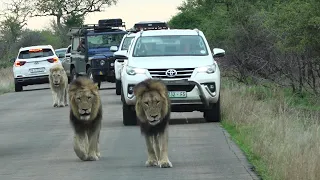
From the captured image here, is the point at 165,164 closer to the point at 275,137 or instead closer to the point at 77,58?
the point at 275,137

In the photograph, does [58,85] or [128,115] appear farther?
[58,85]

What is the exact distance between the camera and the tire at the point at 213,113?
1819 centimetres

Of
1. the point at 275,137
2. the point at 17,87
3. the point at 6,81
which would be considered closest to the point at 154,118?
the point at 275,137

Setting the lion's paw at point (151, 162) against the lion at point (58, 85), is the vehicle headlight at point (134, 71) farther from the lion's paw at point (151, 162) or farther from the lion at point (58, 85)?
the lion at point (58, 85)

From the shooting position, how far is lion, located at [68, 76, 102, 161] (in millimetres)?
13133

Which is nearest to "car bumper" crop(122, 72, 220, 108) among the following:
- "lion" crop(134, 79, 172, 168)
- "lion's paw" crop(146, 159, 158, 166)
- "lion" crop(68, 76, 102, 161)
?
"lion" crop(68, 76, 102, 161)

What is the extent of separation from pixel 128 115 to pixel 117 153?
4.20 m

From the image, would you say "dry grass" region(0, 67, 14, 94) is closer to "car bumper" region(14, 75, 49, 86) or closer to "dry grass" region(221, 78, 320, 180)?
"car bumper" region(14, 75, 49, 86)

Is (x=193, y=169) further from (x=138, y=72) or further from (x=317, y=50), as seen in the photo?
(x=317, y=50)

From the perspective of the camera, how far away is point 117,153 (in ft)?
46.1

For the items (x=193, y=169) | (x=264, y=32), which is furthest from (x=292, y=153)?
(x=264, y=32)

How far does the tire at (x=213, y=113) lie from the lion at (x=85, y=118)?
16.8ft

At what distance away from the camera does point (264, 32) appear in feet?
95.3

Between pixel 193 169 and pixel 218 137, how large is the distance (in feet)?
12.3
